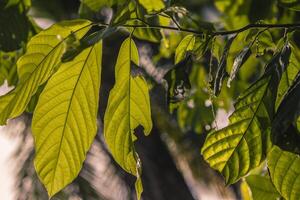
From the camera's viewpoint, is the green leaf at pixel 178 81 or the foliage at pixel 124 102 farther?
the green leaf at pixel 178 81

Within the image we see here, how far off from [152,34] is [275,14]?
0.60 metres

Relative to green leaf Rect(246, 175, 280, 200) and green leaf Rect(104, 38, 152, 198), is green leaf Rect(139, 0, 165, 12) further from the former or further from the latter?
green leaf Rect(246, 175, 280, 200)

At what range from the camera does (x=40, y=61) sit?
100cm

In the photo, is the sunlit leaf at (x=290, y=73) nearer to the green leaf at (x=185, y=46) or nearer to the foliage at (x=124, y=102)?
the foliage at (x=124, y=102)

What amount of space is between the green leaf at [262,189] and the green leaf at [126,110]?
0.26 meters

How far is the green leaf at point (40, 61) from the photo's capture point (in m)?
0.99

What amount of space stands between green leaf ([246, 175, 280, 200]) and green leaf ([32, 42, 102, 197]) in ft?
1.07

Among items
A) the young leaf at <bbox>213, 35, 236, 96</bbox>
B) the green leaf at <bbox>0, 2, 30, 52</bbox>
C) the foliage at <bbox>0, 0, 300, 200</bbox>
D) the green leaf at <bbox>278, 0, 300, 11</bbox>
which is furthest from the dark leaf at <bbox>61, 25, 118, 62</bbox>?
the green leaf at <bbox>0, 2, 30, 52</bbox>

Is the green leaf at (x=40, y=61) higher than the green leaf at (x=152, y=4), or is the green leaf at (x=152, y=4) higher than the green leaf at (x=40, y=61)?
the green leaf at (x=152, y=4)

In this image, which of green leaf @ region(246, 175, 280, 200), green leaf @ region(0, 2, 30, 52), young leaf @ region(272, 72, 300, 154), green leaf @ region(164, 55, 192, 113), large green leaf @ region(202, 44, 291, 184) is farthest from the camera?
green leaf @ region(0, 2, 30, 52)

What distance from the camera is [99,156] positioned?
3.92m

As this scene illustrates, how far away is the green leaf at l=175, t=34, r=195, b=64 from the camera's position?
1083 mm

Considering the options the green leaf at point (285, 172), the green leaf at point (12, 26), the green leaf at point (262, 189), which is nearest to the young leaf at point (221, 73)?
the green leaf at point (285, 172)

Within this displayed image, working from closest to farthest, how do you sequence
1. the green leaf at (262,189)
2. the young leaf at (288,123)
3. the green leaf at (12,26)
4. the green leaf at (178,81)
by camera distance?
the young leaf at (288,123)
the green leaf at (178,81)
the green leaf at (262,189)
the green leaf at (12,26)
